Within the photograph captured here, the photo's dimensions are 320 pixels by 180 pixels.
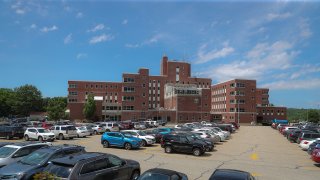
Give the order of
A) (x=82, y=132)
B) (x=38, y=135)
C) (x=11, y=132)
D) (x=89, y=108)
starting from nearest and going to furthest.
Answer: (x=38, y=135) < (x=11, y=132) < (x=82, y=132) < (x=89, y=108)

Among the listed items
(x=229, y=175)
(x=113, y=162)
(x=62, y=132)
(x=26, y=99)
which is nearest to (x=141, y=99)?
(x=26, y=99)

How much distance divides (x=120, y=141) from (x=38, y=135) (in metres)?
11.8

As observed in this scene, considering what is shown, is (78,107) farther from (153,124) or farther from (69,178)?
(69,178)

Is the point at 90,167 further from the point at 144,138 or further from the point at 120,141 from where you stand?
the point at 144,138

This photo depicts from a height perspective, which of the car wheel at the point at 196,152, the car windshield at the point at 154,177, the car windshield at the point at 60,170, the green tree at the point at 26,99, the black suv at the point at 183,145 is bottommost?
the car wheel at the point at 196,152

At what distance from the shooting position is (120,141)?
30.2 m

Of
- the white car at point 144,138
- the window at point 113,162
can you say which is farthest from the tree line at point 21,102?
the window at point 113,162

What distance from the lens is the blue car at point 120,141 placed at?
97.8ft

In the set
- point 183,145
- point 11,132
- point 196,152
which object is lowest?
point 196,152

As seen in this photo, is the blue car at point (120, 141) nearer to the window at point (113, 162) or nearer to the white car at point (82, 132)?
the white car at point (82, 132)

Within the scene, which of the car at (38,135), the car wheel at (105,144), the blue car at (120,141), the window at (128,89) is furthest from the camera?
the window at (128,89)

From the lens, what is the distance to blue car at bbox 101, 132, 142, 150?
2981 cm

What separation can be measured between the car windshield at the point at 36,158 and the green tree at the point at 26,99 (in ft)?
403

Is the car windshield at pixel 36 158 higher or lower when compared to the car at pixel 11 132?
higher
